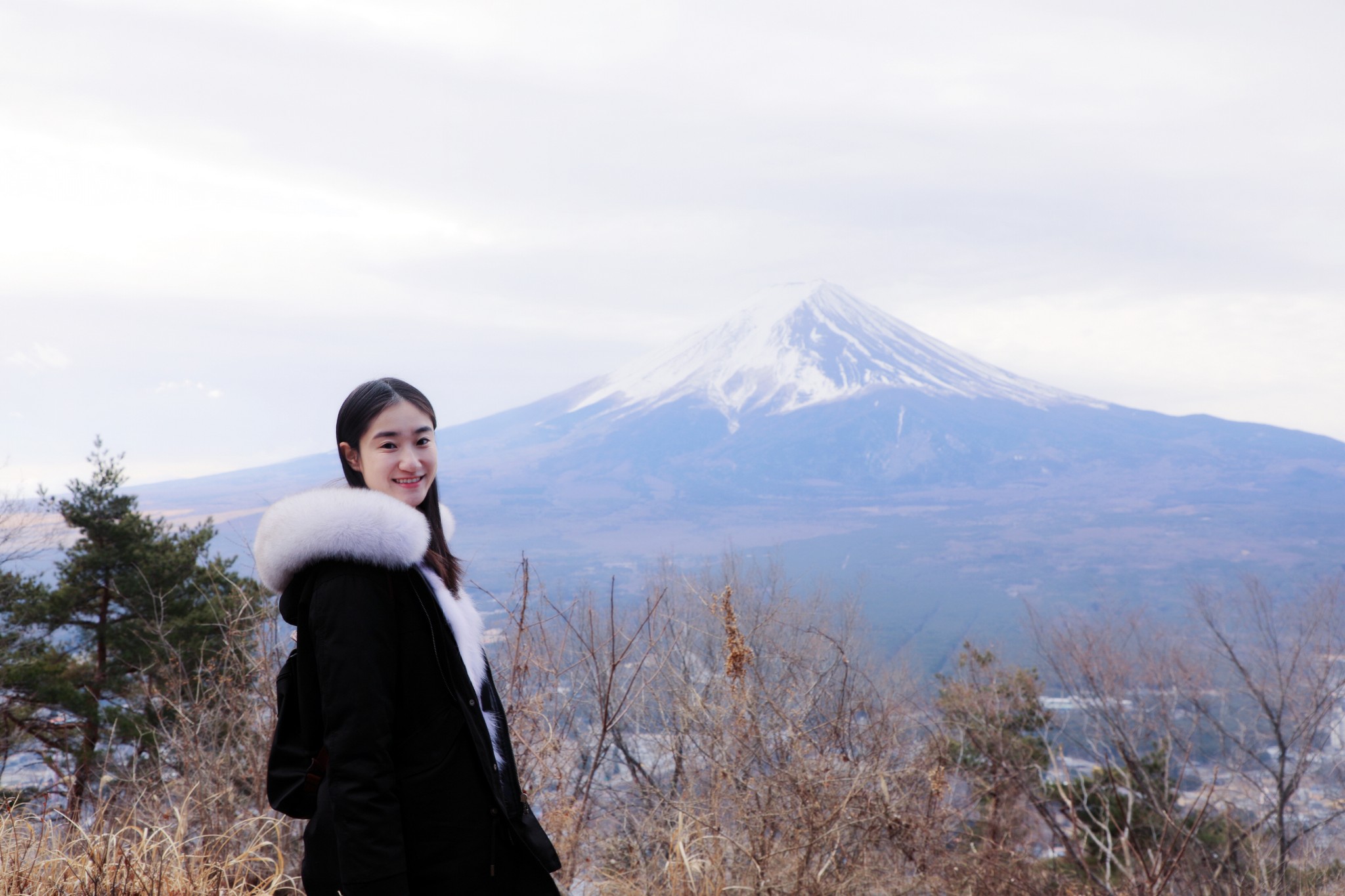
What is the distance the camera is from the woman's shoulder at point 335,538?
1.52 m

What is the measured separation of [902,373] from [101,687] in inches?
4476

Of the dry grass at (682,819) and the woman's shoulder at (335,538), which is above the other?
Answer: the woman's shoulder at (335,538)

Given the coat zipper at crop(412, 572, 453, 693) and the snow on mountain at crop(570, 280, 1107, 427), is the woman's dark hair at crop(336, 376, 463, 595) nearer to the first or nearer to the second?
the coat zipper at crop(412, 572, 453, 693)

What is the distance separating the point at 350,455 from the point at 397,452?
120 mm

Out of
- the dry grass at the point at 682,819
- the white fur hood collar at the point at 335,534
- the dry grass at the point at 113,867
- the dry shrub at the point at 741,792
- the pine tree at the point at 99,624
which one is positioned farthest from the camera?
the pine tree at the point at 99,624

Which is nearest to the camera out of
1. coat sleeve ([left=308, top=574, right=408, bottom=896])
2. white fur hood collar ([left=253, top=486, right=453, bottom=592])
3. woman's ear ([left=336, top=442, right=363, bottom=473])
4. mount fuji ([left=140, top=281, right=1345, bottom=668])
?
coat sleeve ([left=308, top=574, right=408, bottom=896])

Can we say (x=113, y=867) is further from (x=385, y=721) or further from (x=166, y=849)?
(x=385, y=721)

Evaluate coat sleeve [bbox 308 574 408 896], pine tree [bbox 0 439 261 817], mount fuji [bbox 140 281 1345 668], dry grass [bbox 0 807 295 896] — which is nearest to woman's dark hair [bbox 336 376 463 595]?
coat sleeve [bbox 308 574 408 896]

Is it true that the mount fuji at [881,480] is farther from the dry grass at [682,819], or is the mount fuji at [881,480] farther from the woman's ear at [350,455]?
the woman's ear at [350,455]

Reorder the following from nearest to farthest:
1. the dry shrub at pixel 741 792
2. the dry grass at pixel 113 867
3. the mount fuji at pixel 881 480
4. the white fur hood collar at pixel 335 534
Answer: the white fur hood collar at pixel 335 534 < the dry grass at pixel 113 867 < the dry shrub at pixel 741 792 < the mount fuji at pixel 881 480

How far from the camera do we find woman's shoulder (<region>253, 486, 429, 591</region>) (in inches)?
59.8

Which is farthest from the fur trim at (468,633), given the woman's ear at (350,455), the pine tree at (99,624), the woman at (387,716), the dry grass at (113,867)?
the pine tree at (99,624)

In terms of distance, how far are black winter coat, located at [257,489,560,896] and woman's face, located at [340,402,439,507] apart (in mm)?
155

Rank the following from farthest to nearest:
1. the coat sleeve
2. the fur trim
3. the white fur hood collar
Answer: the fur trim < the white fur hood collar < the coat sleeve
